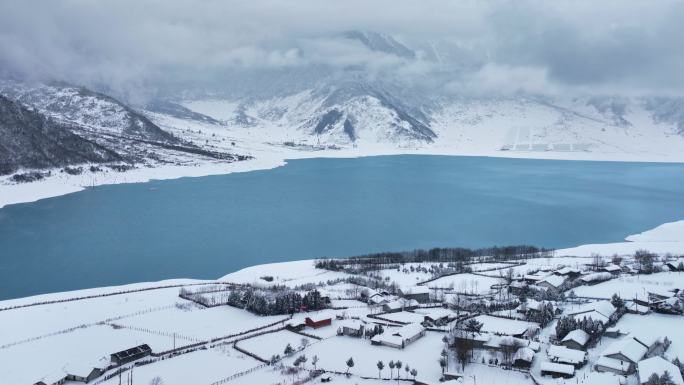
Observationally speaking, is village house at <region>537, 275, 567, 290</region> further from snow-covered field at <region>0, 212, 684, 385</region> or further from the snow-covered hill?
the snow-covered hill

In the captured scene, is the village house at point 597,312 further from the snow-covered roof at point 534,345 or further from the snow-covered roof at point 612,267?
the snow-covered roof at point 612,267

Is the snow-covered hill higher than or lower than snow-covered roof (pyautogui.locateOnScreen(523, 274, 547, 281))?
higher

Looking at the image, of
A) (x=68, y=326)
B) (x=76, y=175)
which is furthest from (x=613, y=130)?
(x=68, y=326)

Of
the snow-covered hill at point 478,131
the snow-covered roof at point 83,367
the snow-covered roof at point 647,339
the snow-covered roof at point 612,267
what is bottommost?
the snow-covered roof at point 83,367

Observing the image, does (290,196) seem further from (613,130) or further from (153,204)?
(613,130)

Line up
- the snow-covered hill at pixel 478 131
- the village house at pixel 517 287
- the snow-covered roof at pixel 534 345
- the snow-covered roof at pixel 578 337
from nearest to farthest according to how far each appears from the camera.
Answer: the snow-covered roof at pixel 534 345, the snow-covered roof at pixel 578 337, the village house at pixel 517 287, the snow-covered hill at pixel 478 131

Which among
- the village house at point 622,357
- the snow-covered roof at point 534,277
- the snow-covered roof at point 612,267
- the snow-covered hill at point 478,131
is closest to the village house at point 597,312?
the village house at point 622,357

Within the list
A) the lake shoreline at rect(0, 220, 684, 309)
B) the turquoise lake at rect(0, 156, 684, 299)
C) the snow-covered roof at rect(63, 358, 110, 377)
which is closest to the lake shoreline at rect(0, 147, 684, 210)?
the turquoise lake at rect(0, 156, 684, 299)
